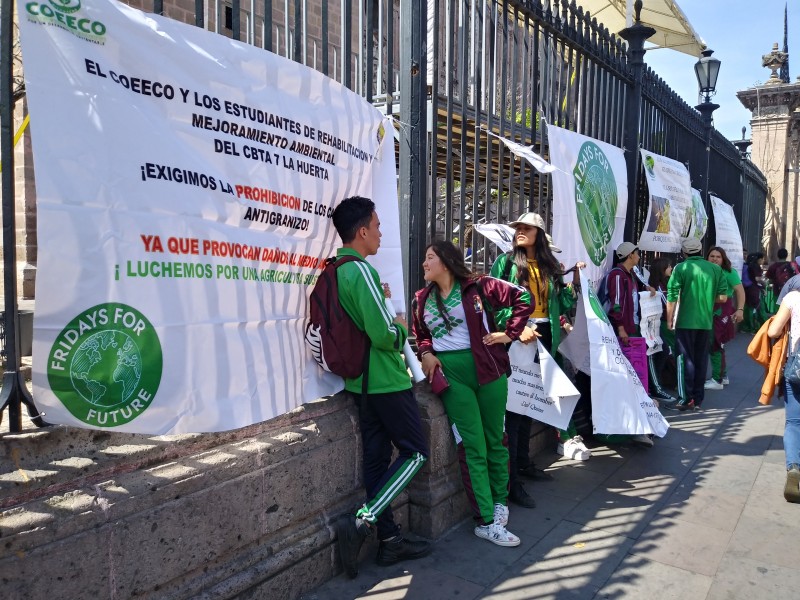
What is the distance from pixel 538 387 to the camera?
446cm

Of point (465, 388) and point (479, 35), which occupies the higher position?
point (479, 35)

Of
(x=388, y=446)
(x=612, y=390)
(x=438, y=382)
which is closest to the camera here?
(x=388, y=446)

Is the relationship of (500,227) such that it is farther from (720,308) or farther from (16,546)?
(720,308)

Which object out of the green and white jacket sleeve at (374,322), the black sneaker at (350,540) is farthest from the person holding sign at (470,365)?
the black sneaker at (350,540)

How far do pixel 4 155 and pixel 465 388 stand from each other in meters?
2.53

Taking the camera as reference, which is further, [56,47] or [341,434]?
[341,434]

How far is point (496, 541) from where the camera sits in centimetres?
367

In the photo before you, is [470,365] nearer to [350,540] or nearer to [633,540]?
[350,540]

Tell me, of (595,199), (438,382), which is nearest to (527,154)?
(595,199)

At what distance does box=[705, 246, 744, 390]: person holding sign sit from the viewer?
743cm

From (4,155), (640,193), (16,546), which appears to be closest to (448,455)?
(16,546)

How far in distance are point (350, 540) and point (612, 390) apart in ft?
8.27

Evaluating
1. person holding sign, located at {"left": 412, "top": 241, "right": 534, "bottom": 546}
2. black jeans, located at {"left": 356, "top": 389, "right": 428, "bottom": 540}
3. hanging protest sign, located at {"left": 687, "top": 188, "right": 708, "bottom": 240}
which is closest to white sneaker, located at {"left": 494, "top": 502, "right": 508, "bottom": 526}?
person holding sign, located at {"left": 412, "top": 241, "right": 534, "bottom": 546}

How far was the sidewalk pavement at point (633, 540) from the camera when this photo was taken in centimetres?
323
